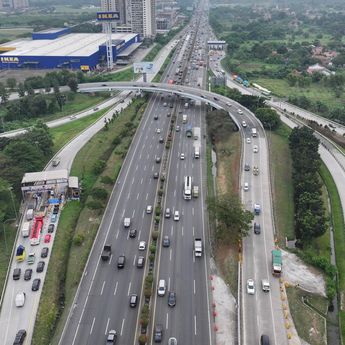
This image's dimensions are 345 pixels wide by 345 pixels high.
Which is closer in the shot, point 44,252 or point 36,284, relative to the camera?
point 36,284

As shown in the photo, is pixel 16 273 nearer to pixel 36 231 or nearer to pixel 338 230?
pixel 36 231

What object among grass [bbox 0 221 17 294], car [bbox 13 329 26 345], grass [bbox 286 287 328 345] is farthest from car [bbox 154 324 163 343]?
grass [bbox 0 221 17 294]

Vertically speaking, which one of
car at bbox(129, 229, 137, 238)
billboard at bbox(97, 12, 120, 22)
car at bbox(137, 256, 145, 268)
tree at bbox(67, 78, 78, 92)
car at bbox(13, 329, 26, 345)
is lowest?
car at bbox(13, 329, 26, 345)

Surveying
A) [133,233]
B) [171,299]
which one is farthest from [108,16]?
[171,299]

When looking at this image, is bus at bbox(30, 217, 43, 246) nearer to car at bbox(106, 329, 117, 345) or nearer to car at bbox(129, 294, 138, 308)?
car at bbox(129, 294, 138, 308)

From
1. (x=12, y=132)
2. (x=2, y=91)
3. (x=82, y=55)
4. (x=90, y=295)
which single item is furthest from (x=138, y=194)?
(x=82, y=55)
